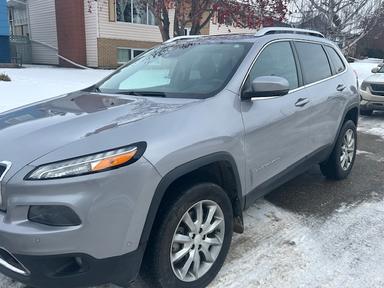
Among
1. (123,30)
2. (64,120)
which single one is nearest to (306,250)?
(64,120)

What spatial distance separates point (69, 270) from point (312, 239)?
7.00 feet

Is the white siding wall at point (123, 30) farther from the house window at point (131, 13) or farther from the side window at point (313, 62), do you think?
the side window at point (313, 62)

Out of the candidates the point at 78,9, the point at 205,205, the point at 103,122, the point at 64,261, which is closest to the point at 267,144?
the point at 205,205

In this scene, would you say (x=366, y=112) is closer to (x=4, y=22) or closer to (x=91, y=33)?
(x=91, y=33)

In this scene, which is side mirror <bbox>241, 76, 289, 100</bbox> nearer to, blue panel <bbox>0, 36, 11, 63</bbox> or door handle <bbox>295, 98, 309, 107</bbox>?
door handle <bbox>295, 98, 309, 107</bbox>

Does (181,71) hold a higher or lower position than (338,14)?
lower

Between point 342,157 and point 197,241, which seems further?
point 342,157

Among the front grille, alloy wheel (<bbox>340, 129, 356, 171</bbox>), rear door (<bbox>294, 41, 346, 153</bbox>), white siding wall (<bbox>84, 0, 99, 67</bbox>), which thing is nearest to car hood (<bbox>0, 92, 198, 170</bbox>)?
rear door (<bbox>294, 41, 346, 153</bbox>)

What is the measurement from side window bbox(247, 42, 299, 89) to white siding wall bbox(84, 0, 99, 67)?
16622mm

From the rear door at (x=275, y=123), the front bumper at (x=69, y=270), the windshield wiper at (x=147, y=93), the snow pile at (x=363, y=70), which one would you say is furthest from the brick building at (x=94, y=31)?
the front bumper at (x=69, y=270)

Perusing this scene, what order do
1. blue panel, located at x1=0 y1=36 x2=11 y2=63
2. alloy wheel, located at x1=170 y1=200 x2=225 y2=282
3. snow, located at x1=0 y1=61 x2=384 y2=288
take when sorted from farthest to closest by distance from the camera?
blue panel, located at x1=0 y1=36 x2=11 y2=63
snow, located at x1=0 y1=61 x2=384 y2=288
alloy wheel, located at x1=170 y1=200 x2=225 y2=282

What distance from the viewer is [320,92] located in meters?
4.08

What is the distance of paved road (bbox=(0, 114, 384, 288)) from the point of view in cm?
286

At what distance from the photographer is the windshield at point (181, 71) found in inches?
121
